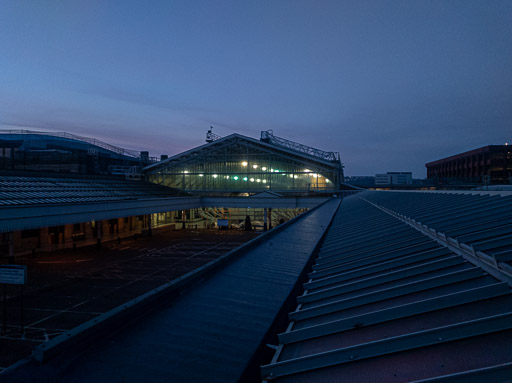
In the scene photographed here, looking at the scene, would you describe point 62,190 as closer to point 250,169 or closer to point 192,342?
point 250,169

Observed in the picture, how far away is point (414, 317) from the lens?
2.99 meters

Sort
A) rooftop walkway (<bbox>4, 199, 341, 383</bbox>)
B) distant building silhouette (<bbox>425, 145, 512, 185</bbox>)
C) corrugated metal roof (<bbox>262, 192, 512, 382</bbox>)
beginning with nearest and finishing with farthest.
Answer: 1. corrugated metal roof (<bbox>262, 192, 512, 382</bbox>)
2. rooftop walkway (<bbox>4, 199, 341, 383</bbox>)
3. distant building silhouette (<bbox>425, 145, 512, 185</bbox>)

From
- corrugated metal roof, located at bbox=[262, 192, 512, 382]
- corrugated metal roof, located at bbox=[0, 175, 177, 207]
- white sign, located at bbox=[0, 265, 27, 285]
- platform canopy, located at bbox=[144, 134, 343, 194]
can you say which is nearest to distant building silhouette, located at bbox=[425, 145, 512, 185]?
platform canopy, located at bbox=[144, 134, 343, 194]

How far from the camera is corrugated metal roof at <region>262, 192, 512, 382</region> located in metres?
2.23

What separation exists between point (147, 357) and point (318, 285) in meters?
3.05

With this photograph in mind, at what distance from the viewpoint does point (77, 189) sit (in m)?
27.9

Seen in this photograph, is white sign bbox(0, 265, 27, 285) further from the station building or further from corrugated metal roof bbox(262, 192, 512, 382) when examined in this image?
the station building

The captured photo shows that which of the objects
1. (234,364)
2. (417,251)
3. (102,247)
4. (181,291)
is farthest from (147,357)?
(102,247)

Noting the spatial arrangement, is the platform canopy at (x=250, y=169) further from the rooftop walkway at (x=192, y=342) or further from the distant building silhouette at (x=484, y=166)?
the rooftop walkway at (x=192, y=342)

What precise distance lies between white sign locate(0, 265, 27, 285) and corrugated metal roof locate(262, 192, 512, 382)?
33.5 ft

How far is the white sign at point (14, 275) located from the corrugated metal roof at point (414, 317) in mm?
10209

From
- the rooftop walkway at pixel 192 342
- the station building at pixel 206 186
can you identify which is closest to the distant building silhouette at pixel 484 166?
the station building at pixel 206 186

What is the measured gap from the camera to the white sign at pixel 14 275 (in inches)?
391

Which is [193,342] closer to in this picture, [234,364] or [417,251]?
[234,364]
